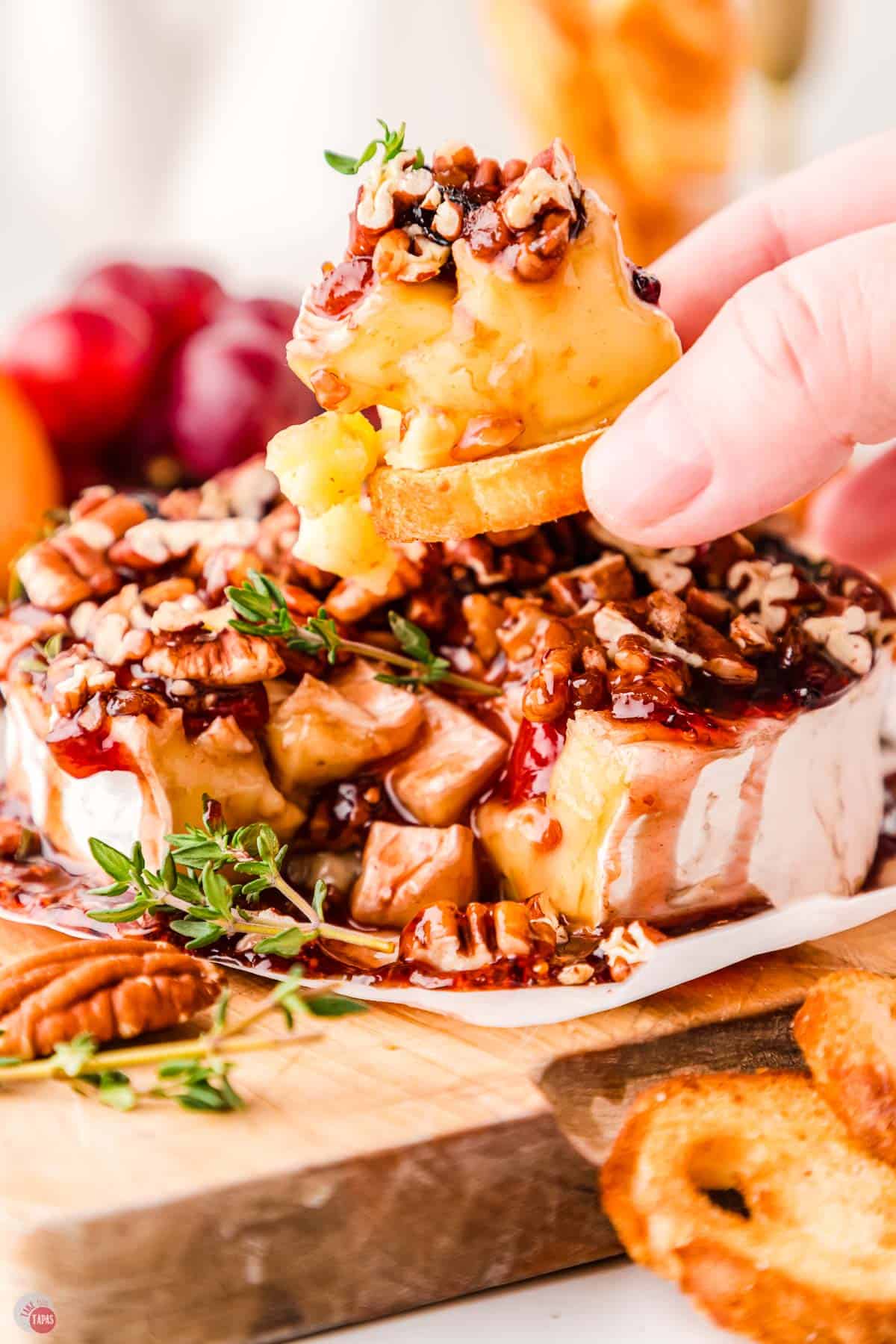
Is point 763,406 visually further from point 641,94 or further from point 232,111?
point 232,111

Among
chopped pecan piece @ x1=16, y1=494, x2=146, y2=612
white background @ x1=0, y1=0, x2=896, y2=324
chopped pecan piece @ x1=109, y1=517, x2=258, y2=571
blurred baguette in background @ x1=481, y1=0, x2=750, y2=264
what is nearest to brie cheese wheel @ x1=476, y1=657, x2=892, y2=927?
chopped pecan piece @ x1=109, y1=517, x2=258, y2=571

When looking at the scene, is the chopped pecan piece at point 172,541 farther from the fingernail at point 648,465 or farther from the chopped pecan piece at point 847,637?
the chopped pecan piece at point 847,637

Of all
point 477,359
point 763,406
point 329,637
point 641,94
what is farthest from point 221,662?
point 641,94

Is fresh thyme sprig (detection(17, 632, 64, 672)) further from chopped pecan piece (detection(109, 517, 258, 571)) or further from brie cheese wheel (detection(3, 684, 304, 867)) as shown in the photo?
chopped pecan piece (detection(109, 517, 258, 571))

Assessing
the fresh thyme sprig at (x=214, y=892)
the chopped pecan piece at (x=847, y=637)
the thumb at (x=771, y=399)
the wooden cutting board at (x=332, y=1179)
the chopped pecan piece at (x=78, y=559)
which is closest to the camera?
the wooden cutting board at (x=332, y=1179)

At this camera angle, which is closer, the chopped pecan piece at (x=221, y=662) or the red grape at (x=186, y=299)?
the chopped pecan piece at (x=221, y=662)

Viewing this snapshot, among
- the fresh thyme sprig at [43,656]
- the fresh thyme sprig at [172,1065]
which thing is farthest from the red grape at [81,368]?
the fresh thyme sprig at [172,1065]
